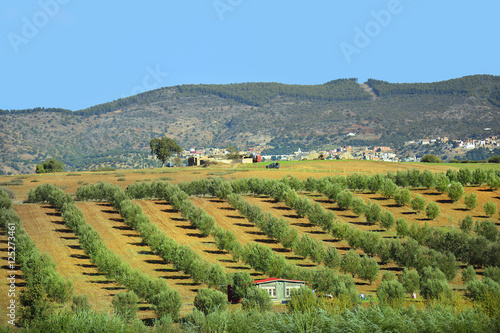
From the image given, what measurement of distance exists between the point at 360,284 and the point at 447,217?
38.1 metres

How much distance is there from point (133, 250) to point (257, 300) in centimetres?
3003

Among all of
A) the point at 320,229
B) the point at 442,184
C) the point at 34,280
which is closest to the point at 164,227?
the point at 320,229

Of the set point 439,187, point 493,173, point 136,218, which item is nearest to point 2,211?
point 136,218

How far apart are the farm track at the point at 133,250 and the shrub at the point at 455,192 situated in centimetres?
6051

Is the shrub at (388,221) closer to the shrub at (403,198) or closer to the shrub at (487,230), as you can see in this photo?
the shrub at (487,230)

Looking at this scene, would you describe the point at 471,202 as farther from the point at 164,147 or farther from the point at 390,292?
the point at 164,147

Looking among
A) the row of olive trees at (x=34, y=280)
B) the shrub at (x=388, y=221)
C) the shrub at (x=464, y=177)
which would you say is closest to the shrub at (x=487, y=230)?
the shrub at (x=388, y=221)

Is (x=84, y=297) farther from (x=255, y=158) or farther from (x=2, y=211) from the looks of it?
(x=255, y=158)

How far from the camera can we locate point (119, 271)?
63.7 metres

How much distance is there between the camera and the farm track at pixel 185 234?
74.8 meters

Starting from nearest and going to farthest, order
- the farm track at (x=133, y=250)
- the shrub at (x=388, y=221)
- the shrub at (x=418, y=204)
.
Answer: the farm track at (x=133, y=250) < the shrub at (x=388, y=221) < the shrub at (x=418, y=204)

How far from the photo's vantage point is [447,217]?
102m

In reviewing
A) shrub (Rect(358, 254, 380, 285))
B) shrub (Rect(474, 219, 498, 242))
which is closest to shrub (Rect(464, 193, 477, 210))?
shrub (Rect(474, 219, 498, 242))

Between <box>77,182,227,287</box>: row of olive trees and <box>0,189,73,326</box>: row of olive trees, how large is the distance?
14.7 m
